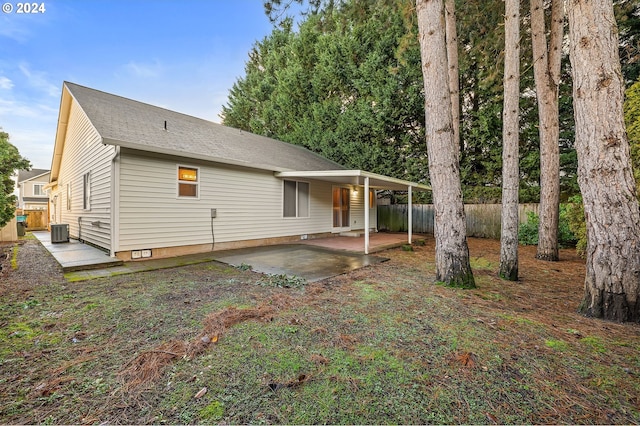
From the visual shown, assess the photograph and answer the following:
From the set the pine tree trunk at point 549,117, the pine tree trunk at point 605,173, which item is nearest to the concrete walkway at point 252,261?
the pine tree trunk at point 605,173

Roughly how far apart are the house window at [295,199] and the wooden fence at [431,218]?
21.4 ft

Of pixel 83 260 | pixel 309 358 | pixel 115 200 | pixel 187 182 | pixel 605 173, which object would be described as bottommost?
pixel 309 358

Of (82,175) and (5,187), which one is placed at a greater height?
(82,175)

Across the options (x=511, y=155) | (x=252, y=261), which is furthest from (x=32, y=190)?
(x=511, y=155)

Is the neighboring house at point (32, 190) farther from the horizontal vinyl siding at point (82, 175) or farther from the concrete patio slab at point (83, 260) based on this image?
the concrete patio slab at point (83, 260)

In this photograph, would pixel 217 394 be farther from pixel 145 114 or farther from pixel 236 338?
pixel 145 114

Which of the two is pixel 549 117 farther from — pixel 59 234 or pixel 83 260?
pixel 59 234

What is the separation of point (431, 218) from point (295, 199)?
7.62 m

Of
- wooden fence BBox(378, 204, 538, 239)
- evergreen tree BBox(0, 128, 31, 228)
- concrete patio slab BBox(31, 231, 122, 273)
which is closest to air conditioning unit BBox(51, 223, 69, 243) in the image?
evergreen tree BBox(0, 128, 31, 228)

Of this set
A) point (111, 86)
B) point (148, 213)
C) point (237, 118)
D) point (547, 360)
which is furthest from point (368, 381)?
point (237, 118)

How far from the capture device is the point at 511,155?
5.06 meters

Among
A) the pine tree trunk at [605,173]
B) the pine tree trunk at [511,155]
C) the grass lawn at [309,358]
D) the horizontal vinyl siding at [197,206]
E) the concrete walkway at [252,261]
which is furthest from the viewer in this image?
the horizontal vinyl siding at [197,206]

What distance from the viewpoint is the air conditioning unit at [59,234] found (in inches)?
328

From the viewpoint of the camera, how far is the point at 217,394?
1779 mm
